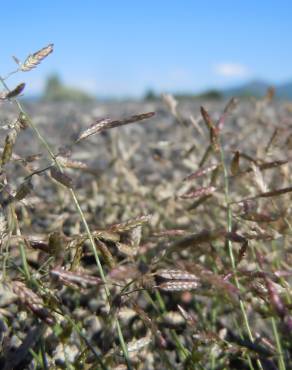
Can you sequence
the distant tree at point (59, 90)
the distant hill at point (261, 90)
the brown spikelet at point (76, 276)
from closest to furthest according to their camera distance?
1. the brown spikelet at point (76, 276)
2. the distant hill at point (261, 90)
3. the distant tree at point (59, 90)

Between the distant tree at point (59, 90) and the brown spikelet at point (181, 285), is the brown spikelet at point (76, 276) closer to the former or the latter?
the brown spikelet at point (181, 285)

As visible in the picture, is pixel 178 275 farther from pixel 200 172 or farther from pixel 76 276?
pixel 200 172

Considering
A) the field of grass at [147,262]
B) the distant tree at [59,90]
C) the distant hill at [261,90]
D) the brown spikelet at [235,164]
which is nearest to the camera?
the field of grass at [147,262]

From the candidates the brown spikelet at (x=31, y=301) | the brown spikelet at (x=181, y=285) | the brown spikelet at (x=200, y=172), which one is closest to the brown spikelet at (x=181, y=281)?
the brown spikelet at (x=181, y=285)

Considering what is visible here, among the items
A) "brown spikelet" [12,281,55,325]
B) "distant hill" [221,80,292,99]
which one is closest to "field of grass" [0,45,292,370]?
"brown spikelet" [12,281,55,325]

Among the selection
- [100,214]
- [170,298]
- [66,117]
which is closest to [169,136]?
[66,117]

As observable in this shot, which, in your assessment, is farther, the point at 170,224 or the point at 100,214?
the point at 100,214

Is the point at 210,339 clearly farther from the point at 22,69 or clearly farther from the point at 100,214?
the point at 100,214

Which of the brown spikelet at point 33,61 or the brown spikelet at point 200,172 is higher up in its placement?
the brown spikelet at point 33,61
